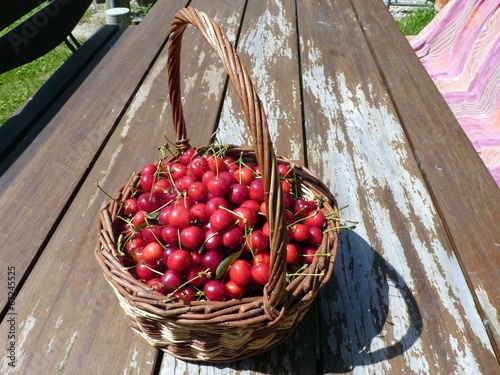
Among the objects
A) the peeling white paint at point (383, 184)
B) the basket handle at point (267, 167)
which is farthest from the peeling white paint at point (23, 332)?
the peeling white paint at point (383, 184)

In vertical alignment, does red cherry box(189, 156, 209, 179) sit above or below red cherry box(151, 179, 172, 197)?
above

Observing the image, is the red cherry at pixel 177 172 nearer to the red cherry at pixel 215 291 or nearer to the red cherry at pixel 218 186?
the red cherry at pixel 218 186

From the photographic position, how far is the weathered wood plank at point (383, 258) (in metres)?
0.84

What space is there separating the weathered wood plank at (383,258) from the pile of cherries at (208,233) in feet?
0.70

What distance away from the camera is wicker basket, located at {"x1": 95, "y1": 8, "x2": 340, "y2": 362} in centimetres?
63

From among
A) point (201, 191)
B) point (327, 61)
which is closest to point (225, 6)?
point (327, 61)

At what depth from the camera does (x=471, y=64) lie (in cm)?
247

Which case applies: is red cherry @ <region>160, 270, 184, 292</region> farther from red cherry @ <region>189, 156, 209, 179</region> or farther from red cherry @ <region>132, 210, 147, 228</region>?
red cherry @ <region>189, 156, 209, 179</region>

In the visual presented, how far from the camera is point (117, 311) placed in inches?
36.1

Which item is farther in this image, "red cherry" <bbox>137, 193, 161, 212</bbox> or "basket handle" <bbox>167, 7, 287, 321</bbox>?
"red cherry" <bbox>137, 193, 161, 212</bbox>

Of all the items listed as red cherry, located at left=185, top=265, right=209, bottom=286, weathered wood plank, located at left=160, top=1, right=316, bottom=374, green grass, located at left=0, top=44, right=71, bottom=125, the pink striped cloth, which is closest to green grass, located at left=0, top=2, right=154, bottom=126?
green grass, located at left=0, top=44, right=71, bottom=125

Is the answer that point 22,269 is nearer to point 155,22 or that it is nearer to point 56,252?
point 56,252

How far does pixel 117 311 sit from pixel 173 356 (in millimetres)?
169

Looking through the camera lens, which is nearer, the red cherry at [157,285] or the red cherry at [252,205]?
the red cherry at [157,285]
